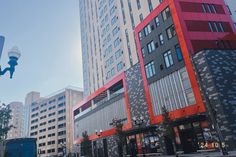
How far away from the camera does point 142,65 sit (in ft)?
114

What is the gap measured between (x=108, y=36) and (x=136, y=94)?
33.6m

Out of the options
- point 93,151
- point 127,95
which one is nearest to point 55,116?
point 93,151

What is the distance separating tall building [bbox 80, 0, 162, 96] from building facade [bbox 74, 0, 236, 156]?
492 inches

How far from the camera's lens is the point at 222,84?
2394 centimetres

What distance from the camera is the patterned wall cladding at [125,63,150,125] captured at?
33812 mm

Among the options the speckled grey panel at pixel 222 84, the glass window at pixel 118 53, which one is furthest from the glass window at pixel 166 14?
the glass window at pixel 118 53

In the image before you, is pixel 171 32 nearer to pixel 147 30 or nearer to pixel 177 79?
pixel 147 30

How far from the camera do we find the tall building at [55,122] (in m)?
107

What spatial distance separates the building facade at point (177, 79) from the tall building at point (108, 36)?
1249 centimetres

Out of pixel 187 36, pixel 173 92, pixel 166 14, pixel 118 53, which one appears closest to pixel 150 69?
pixel 173 92

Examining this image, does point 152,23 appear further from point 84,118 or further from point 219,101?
point 84,118

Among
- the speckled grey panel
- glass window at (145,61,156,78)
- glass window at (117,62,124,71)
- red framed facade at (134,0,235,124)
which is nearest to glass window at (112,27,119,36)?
glass window at (117,62,124,71)

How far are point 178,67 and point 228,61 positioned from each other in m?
6.08

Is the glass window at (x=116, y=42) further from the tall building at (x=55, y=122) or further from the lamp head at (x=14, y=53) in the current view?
the tall building at (x=55, y=122)
